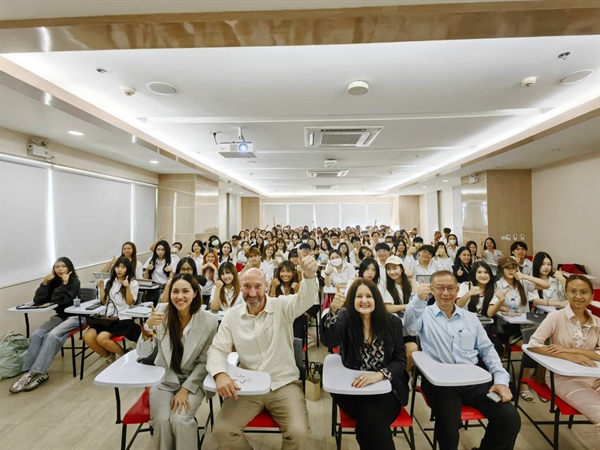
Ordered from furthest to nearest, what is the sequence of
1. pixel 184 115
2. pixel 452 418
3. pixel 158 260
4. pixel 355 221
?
pixel 355 221, pixel 158 260, pixel 184 115, pixel 452 418

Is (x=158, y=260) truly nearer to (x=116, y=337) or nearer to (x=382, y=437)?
(x=116, y=337)

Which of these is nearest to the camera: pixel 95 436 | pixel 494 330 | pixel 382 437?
pixel 382 437

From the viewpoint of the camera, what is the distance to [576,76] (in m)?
2.95

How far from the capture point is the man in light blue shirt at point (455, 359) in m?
1.86

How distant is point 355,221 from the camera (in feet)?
58.7

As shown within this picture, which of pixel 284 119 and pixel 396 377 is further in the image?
pixel 284 119

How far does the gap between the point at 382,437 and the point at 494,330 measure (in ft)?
7.37

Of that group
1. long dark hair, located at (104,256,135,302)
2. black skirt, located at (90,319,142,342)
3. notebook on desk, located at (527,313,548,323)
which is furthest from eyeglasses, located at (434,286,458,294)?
long dark hair, located at (104,256,135,302)

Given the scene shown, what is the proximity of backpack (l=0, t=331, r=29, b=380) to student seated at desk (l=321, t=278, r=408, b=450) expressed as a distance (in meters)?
3.81

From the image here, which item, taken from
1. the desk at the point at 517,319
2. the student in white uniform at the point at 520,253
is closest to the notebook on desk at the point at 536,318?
the desk at the point at 517,319

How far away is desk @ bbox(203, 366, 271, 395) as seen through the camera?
1639mm

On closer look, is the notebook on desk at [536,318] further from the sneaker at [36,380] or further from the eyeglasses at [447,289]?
the sneaker at [36,380]

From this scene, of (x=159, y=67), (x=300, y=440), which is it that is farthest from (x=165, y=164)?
(x=300, y=440)

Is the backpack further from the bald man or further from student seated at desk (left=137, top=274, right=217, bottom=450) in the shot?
the bald man
